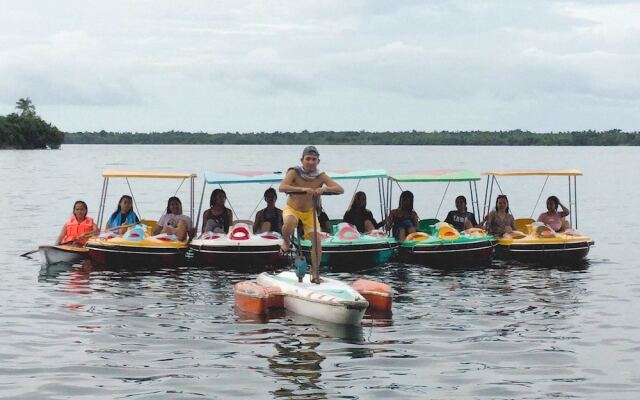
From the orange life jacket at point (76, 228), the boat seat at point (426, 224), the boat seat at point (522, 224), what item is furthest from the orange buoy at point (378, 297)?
the boat seat at point (522, 224)

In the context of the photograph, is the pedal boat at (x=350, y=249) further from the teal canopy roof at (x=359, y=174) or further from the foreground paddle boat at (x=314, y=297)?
the foreground paddle boat at (x=314, y=297)

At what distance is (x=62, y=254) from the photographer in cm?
2350

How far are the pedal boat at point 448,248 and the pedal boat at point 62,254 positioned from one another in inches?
297

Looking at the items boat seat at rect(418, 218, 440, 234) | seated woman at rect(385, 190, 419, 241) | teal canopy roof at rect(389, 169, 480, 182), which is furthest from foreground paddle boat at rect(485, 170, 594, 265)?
seated woman at rect(385, 190, 419, 241)

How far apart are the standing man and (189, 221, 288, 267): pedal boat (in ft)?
17.0

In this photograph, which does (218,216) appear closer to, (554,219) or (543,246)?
(543,246)

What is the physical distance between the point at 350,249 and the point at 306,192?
6.86m

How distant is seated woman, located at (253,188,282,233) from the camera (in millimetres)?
23531

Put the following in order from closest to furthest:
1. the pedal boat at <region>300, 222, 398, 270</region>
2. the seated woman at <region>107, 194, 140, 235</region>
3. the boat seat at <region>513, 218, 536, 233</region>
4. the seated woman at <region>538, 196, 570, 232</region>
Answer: the pedal boat at <region>300, 222, 398, 270</region> < the seated woman at <region>107, 194, 140, 235</region> < the seated woman at <region>538, 196, 570, 232</region> < the boat seat at <region>513, 218, 536, 233</region>

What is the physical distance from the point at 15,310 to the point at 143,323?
2.81m

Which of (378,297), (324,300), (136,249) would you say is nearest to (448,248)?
(378,297)

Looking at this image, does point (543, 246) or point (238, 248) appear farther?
point (543, 246)

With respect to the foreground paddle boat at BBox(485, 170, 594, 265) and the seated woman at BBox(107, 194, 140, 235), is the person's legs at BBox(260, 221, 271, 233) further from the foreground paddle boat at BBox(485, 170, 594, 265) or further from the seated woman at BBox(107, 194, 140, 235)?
the foreground paddle boat at BBox(485, 170, 594, 265)

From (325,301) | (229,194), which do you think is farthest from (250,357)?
(229,194)
